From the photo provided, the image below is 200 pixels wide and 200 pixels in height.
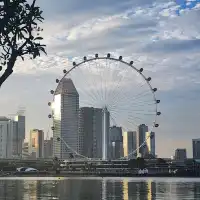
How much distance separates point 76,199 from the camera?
38500mm

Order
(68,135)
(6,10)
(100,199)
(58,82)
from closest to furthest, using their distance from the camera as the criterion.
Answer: (6,10)
(100,199)
(58,82)
(68,135)

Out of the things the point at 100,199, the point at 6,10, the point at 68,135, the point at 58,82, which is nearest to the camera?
the point at 6,10

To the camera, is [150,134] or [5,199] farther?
[150,134]

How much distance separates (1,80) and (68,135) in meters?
177

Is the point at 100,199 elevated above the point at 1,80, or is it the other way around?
the point at 1,80

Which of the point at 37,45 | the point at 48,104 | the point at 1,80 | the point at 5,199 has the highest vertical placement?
the point at 48,104

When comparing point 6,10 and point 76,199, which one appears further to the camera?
point 76,199

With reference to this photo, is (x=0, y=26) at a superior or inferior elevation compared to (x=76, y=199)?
superior

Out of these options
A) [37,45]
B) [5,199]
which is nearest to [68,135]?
[5,199]

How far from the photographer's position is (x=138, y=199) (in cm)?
3803

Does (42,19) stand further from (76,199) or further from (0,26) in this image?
(76,199)

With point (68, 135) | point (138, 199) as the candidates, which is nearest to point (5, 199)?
point (138, 199)

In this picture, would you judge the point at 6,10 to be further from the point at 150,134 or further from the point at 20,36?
the point at 150,134

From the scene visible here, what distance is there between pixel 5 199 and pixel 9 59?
77.3 ft
